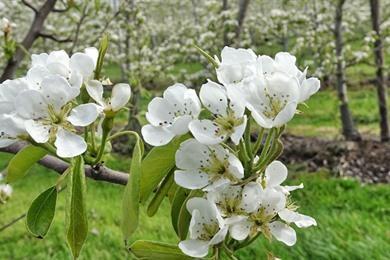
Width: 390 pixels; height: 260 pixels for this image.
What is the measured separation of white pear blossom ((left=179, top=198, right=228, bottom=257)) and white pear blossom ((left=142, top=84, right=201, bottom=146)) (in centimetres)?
10

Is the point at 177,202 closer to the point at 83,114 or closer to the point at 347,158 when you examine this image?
the point at 83,114

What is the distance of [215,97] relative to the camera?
841 mm

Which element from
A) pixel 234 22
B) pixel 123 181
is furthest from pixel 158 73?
pixel 123 181

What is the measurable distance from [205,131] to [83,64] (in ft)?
0.77

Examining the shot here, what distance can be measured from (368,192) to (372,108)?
503 cm

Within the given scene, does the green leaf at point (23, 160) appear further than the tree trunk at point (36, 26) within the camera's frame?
No

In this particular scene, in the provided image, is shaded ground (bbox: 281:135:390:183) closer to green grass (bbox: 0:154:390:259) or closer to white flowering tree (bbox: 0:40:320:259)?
green grass (bbox: 0:154:390:259)

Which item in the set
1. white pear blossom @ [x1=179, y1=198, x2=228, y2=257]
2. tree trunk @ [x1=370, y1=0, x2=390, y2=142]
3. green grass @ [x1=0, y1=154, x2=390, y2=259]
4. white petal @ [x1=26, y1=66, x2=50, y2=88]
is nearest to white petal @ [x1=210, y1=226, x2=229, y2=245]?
white pear blossom @ [x1=179, y1=198, x2=228, y2=257]

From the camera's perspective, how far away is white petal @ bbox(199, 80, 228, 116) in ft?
2.74

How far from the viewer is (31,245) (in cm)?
363

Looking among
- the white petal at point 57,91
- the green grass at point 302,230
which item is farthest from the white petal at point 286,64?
the green grass at point 302,230

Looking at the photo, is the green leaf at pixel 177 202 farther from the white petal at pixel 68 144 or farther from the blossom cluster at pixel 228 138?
the white petal at pixel 68 144

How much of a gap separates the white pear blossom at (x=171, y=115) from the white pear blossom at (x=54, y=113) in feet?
0.28

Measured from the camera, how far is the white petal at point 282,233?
89cm
